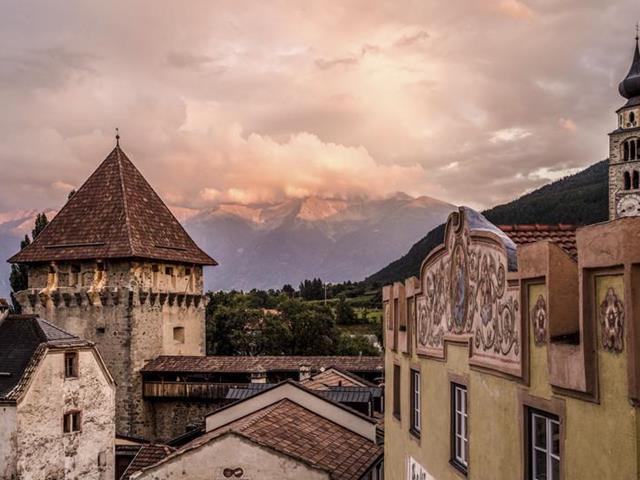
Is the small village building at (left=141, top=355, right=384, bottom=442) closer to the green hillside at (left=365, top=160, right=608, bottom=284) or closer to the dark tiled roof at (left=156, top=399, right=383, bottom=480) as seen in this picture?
the dark tiled roof at (left=156, top=399, right=383, bottom=480)

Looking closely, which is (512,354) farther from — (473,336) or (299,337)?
(299,337)

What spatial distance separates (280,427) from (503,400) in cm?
1161

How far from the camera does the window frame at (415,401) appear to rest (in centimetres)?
1248

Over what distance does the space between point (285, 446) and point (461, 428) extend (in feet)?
25.7

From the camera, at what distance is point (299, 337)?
65.5 meters

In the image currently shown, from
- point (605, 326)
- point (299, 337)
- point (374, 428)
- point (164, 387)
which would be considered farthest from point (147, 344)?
point (605, 326)

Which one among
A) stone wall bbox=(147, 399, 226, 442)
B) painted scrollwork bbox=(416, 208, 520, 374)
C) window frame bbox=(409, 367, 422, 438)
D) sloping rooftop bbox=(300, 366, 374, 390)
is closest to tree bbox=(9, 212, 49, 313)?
stone wall bbox=(147, 399, 226, 442)

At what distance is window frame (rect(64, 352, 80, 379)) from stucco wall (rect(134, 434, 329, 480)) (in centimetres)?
1464

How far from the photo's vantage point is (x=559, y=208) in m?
116

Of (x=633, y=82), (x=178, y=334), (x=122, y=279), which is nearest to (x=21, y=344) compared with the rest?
(x=122, y=279)

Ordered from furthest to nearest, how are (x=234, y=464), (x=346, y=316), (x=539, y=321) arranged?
(x=346, y=316) → (x=234, y=464) → (x=539, y=321)

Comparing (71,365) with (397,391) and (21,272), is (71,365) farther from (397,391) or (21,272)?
A: (21,272)

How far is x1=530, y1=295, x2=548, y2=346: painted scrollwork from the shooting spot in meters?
6.56

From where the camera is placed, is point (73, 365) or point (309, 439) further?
point (73, 365)
